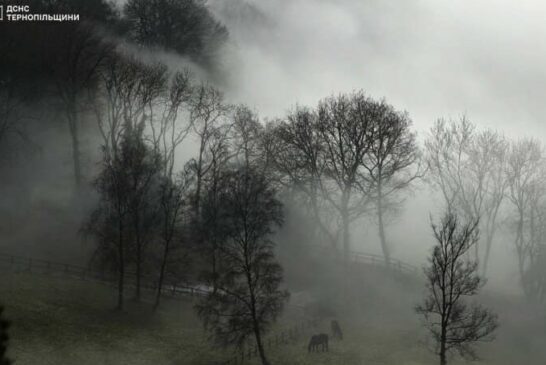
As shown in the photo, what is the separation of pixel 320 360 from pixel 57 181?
37.3 metres

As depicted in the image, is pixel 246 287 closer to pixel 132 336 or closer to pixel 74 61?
pixel 132 336

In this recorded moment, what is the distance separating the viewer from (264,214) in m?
41.2

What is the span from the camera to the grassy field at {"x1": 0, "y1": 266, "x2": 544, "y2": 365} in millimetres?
33375

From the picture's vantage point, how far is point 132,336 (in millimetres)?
A: 36531

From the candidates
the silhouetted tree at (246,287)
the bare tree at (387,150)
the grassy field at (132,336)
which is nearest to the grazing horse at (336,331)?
the grassy field at (132,336)

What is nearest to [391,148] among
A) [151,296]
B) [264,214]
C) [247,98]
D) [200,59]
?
[264,214]

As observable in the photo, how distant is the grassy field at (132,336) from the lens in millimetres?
33375

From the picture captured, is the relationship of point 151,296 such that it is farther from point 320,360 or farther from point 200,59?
point 200,59

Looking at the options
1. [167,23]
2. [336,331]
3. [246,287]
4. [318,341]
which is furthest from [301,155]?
[167,23]

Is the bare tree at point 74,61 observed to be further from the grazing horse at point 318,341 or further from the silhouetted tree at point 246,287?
the grazing horse at point 318,341

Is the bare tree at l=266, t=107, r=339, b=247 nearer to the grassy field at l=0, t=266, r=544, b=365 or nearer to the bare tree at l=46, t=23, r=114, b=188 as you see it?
the grassy field at l=0, t=266, r=544, b=365

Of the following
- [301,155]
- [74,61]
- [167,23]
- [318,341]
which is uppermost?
[167,23]

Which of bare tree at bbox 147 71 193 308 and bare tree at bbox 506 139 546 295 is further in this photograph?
bare tree at bbox 506 139 546 295

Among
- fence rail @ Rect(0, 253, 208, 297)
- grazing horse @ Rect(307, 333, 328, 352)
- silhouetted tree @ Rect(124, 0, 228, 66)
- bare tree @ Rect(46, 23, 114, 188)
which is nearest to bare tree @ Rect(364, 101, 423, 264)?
grazing horse @ Rect(307, 333, 328, 352)
